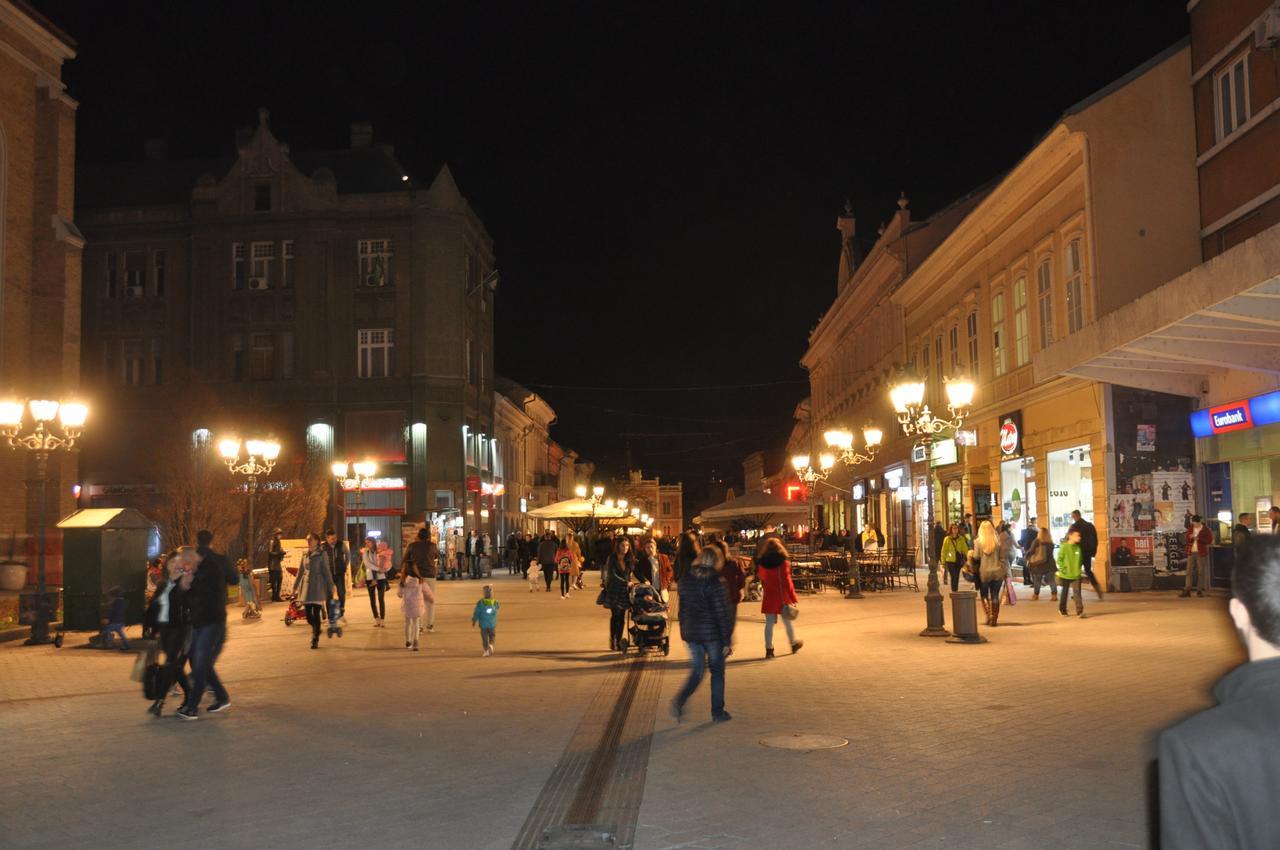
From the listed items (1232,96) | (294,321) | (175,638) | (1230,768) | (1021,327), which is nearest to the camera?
(1230,768)

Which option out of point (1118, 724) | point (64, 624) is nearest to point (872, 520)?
point (64, 624)

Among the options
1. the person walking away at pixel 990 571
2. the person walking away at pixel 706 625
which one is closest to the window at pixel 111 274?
the person walking away at pixel 990 571

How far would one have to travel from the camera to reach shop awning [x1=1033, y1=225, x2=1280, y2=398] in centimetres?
1398

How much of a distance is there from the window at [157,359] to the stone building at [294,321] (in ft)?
0.31

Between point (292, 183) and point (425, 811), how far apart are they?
49873mm

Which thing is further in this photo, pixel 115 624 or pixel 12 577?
pixel 12 577

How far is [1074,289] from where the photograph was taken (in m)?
26.9

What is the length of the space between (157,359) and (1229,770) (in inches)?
2199

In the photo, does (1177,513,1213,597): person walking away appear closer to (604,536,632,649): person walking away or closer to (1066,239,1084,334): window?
(1066,239,1084,334): window

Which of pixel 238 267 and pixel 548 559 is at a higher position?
pixel 238 267

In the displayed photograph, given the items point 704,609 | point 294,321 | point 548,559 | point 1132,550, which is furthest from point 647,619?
point 294,321

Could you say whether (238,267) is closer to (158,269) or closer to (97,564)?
(158,269)

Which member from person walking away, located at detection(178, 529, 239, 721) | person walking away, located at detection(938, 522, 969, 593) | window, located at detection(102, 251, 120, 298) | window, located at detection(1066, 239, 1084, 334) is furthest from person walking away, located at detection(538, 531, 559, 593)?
window, located at detection(102, 251, 120, 298)

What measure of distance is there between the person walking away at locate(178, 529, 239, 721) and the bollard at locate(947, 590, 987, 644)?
1004cm
